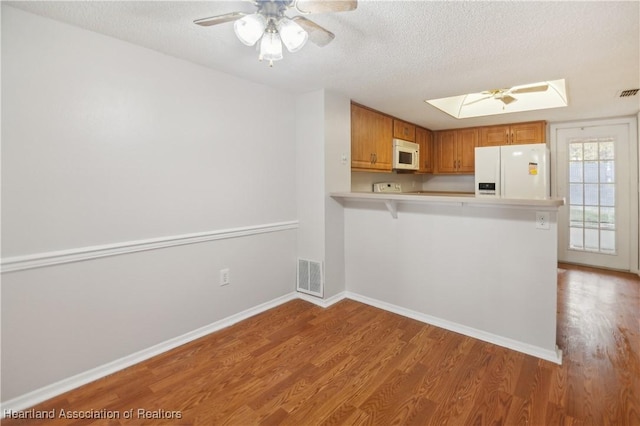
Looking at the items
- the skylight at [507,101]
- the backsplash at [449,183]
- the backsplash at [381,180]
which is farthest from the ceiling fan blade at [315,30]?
the backsplash at [449,183]

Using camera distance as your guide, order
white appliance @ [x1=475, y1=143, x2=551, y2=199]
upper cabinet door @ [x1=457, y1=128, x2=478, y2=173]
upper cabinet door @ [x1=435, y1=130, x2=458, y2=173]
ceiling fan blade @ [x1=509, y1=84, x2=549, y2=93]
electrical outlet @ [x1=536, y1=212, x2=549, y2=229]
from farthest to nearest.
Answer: upper cabinet door @ [x1=435, y1=130, x2=458, y2=173] < upper cabinet door @ [x1=457, y1=128, x2=478, y2=173] < white appliance @ [x1=475, y1=143, x2=551, y2=199] < ceiling fan blade @ [x1=509, y1=84, x2=549, y2=93] < electrical outlet @ [x1=536, y1=212, x2=549, y2=229]

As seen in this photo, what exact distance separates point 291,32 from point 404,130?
323cm

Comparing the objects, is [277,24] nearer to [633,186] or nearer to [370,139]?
[370,139]

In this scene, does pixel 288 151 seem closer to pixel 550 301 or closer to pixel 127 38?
pixel 127 38

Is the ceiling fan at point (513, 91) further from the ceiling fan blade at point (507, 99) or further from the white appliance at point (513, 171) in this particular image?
the white appliance at point (513, 171)

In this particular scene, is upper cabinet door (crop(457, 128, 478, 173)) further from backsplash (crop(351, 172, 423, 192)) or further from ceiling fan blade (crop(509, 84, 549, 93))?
ceiling fan blade (crop(509, 84, 549, 93))

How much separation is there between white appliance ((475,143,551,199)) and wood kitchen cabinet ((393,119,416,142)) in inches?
36.3

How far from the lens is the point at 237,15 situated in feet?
4.72

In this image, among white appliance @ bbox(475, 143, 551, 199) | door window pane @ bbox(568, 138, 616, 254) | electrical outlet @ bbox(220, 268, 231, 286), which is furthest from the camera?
door window pane @ bbox(568, 138, 616, 254)

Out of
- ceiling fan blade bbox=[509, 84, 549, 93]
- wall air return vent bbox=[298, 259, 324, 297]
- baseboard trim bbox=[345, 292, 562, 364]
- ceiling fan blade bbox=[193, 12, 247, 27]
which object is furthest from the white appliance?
ceiling fan blade bbox=[193, 12, 247, 27]

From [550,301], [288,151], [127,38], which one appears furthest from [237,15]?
[550,301]

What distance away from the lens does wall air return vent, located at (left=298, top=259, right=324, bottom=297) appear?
316 centimetres

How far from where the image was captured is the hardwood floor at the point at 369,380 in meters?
1.69

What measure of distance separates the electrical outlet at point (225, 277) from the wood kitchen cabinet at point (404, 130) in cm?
282
